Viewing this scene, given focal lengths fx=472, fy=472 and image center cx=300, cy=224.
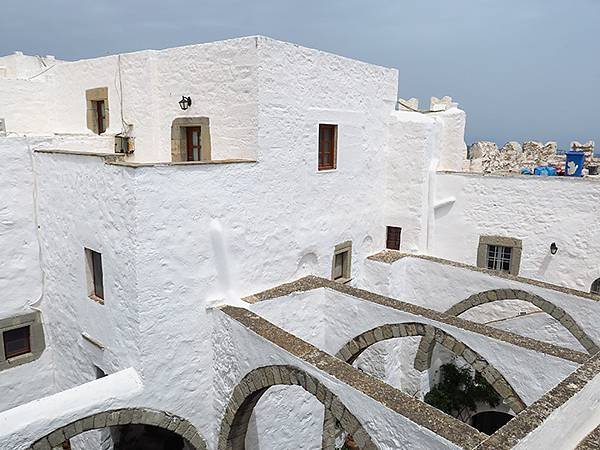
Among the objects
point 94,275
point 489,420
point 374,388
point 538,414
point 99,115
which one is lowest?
point 489,420

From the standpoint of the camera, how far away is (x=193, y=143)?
30.0ft

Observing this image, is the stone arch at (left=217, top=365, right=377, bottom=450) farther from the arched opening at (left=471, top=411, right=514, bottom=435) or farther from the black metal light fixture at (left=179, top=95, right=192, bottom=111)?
the arched opening at (left=471, top=411, right=514, bottom=435)

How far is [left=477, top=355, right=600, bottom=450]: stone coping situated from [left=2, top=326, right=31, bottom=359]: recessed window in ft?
28.2

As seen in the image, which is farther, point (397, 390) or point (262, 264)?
point (262, 264)

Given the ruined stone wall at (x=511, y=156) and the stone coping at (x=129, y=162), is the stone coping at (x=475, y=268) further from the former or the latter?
the ruined stone wall at (x=511, y=156)

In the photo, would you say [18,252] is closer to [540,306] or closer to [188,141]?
[188,141]

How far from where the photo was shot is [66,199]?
8.08m

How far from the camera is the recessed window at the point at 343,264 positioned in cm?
1084

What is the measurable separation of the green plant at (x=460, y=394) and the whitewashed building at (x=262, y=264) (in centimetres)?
29

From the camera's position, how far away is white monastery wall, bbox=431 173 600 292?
11.0 m

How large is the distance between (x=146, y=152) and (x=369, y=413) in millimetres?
6761

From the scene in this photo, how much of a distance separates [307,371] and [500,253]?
25.9ft

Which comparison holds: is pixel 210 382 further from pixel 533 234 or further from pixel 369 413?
pixel 533 234

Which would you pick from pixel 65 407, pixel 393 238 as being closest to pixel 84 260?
pixel 65 407
